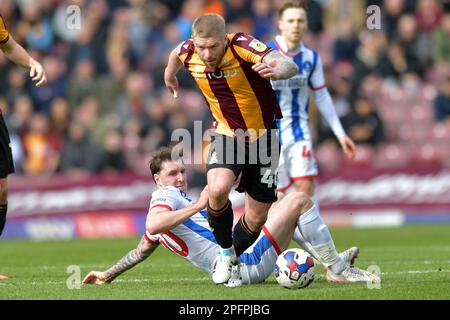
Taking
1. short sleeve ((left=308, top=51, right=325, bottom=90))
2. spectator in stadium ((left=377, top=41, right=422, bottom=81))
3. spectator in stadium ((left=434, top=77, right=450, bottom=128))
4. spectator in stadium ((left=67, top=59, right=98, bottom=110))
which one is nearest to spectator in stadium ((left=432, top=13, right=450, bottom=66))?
spectator in stadium ((left=377, top=41, right=422, bottom=81))

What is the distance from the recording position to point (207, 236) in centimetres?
872

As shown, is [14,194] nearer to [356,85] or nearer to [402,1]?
[356,85]

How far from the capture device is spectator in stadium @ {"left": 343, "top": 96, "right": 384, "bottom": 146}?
63.7 feet

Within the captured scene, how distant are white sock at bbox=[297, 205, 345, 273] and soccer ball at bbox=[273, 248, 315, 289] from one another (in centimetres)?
32

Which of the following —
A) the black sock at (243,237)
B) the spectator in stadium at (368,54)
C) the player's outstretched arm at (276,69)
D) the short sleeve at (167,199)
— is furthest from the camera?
the spectator in stadium at (368,54)

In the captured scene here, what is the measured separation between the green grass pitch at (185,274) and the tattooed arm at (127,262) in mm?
101

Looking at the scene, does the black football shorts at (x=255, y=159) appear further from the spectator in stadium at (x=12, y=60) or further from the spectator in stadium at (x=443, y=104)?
the spectator in stadium at (x=443, y=104)

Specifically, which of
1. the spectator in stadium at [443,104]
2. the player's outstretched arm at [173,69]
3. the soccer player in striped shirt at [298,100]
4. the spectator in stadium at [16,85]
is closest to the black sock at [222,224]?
the player's outstretched arm at [173,69]

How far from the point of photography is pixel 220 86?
28.8ft

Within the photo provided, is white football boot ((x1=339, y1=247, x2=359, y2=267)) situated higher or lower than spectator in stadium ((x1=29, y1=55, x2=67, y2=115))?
lower

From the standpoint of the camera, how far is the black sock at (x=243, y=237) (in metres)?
8.81

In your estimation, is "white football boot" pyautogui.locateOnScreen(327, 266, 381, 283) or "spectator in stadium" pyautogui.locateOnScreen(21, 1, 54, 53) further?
"spectator in stadium" pyautogui.locateOnScreen(21, 1, 54, 53)

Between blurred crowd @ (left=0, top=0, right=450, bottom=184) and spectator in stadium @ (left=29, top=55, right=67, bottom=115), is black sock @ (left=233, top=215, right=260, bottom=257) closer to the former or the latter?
blurred crowd @ (left=0, top=0, right=450, bottom=184)

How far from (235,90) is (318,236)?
150 cm
